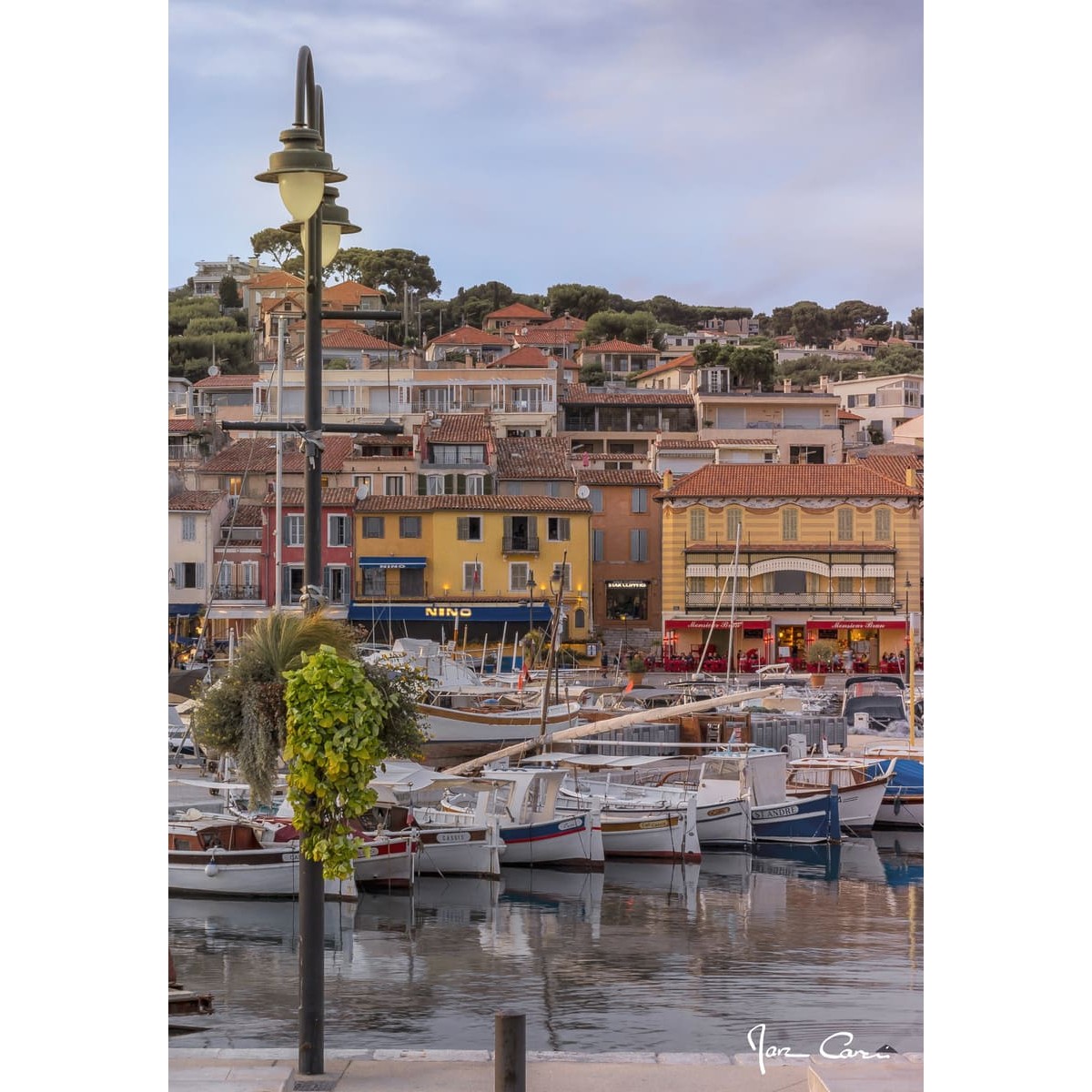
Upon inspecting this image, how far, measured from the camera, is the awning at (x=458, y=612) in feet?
81.7

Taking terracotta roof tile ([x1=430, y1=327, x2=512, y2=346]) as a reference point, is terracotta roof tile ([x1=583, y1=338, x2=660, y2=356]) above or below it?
above

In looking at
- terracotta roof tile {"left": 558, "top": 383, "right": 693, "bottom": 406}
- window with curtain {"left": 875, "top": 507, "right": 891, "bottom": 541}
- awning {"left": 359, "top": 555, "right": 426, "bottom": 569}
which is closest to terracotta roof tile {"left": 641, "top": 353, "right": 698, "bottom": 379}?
terracotta roof tile {"left": 558, "top": 383, "right": 693, "bottom": 406}

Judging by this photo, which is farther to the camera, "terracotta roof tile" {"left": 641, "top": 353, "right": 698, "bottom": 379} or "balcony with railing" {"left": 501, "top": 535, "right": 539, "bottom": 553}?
"terracotta roof tile" {"left": 641, "top": 353, "right": 698, "bottom": 379}

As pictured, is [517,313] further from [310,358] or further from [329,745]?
[329,745]

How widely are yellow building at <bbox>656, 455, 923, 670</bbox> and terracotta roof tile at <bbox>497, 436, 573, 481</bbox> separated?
2.83m

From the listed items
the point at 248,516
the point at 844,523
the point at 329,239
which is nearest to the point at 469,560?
the point at 248,516

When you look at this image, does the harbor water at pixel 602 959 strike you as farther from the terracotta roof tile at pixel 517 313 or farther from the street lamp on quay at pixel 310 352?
the terracotta roof tile at pixel 517 313

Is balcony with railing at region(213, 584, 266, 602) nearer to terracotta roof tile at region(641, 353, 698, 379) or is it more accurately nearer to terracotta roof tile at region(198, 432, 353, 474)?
terracotta roof tile at region(198, 432, 353, 474)

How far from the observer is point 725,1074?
4.00 metres

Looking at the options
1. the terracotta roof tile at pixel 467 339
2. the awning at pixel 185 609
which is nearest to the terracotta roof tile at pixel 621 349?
the terracotta roof tile at pixel 467 339

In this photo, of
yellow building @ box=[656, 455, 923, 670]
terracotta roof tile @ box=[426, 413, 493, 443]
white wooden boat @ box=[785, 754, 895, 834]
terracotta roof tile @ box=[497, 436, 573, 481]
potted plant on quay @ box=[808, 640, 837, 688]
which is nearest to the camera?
white wooden boat @ box=[785, 754, 895, 834]

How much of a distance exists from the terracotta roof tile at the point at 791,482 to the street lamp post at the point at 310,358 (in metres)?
21.4

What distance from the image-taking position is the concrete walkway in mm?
3830
